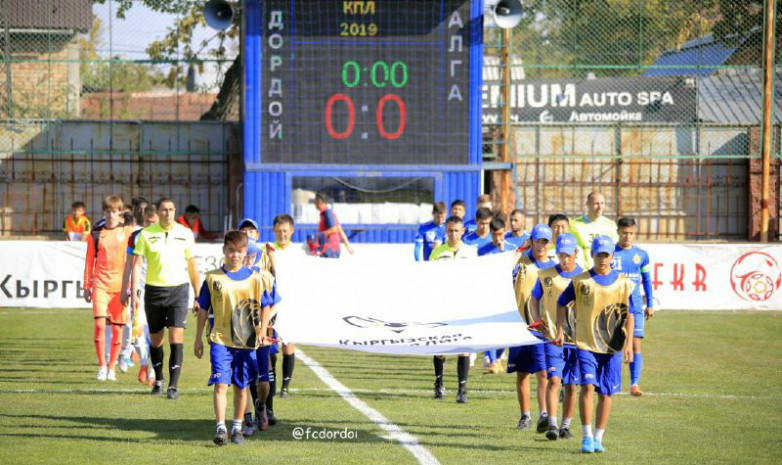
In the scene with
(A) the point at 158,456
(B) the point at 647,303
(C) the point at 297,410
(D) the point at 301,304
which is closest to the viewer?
(A) the point at 158,456

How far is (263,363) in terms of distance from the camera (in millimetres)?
10617

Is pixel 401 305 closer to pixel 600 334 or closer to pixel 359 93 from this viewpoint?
pixel 600 334

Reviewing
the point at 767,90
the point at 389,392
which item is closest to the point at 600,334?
the point at 389,392

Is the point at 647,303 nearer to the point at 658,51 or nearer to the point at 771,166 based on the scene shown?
the point at 771,166

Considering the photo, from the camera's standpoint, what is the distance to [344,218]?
75.4ft

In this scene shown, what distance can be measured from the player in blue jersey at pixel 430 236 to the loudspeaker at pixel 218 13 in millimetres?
9333

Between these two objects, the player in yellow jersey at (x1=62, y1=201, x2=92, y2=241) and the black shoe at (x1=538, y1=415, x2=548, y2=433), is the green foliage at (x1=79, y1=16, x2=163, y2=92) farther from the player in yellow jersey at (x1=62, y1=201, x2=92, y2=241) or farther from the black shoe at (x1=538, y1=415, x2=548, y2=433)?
the black shoe at (x1=538, y1=415, x2=548, y2=433)

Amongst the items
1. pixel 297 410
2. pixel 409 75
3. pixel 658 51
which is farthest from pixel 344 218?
pixel 658 51

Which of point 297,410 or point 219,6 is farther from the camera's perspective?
point 219,6

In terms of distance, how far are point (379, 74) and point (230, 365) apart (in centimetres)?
1283

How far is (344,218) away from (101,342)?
947cm

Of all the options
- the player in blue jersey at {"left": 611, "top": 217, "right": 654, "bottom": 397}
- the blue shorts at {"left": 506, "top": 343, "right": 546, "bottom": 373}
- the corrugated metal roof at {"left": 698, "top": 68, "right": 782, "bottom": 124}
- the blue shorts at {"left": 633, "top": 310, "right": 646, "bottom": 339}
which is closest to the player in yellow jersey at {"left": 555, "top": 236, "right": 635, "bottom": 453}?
the blue shorts at {"left": 506, "top": 343, "right": 546, "bottom": 373}

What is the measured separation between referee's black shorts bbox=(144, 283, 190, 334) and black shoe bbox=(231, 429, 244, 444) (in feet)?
9.86

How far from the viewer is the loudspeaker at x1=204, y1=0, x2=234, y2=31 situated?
22875mm
